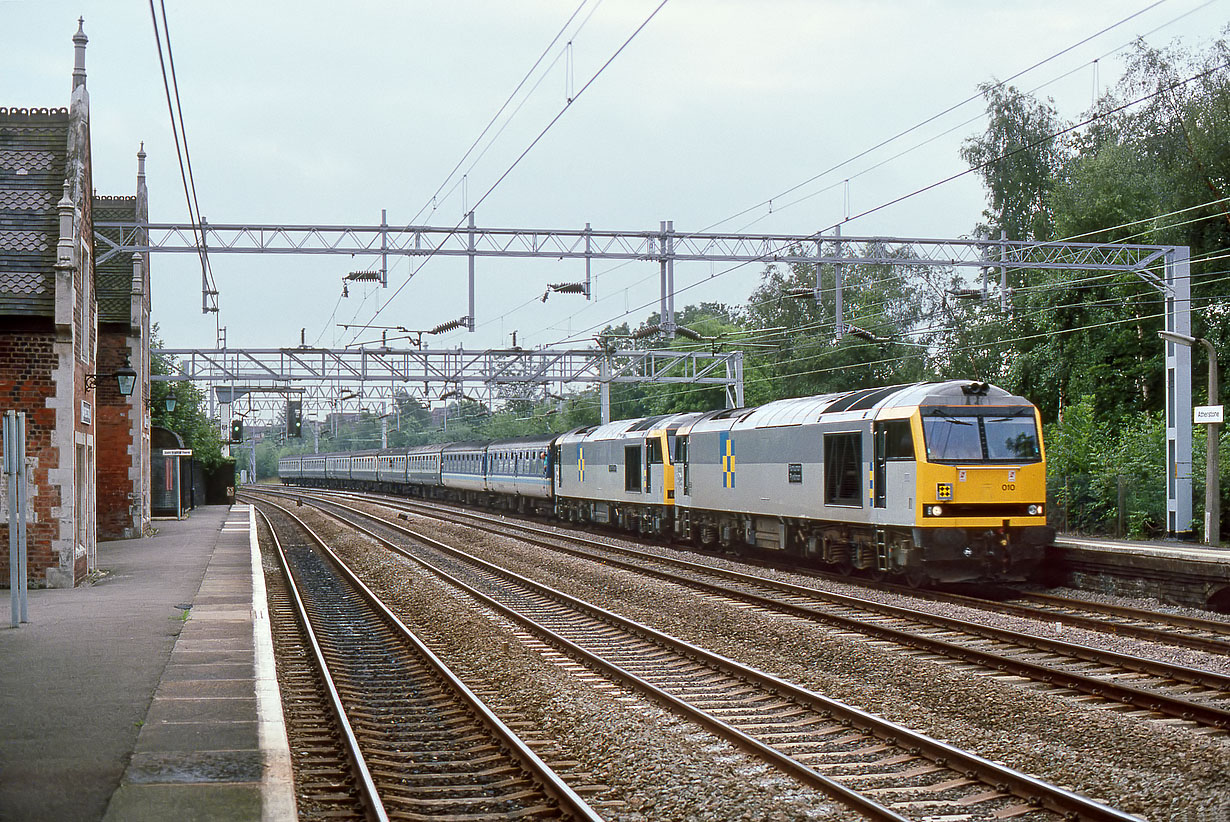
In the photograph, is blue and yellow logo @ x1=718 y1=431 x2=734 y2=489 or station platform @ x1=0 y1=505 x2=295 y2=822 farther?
blue and yellow logo @ x1=718 y1=431 x2=734 y2=489

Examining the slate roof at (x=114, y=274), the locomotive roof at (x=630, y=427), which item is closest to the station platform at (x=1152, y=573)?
the locomotive roof at (x=630, y=427)

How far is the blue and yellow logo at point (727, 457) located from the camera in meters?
23.5

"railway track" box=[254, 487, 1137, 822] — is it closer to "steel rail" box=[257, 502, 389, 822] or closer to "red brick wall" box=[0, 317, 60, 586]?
"steel rail" box=[257, 502, 389, 822]

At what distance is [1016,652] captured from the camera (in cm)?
1168

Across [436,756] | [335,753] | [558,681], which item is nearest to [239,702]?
[335,753]

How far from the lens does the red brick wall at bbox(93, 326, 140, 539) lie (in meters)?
28.2

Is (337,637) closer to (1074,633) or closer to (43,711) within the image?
(43,711)

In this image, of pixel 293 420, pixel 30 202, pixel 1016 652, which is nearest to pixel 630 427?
pixel 30 202

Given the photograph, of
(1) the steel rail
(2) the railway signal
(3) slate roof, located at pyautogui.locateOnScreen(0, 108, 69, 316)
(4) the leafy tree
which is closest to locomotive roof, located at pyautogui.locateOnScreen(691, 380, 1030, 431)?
(1) the steel rail

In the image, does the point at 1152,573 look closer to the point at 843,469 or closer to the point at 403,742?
the point at 843,469

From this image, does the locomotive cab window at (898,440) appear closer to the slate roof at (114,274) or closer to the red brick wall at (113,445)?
the slate roof at (114,274)

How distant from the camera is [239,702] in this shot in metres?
9.12

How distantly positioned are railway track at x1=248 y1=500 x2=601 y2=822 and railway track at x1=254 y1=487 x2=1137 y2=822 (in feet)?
4.78

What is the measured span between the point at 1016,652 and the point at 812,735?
13.5ft
